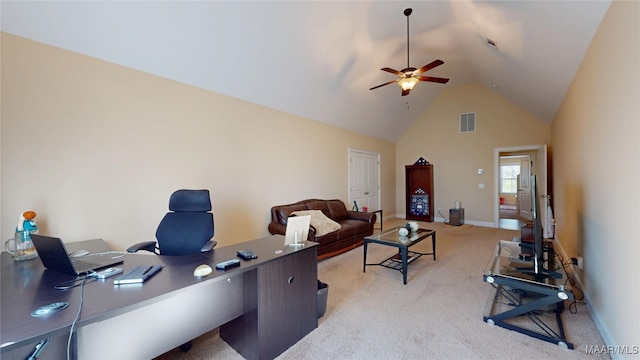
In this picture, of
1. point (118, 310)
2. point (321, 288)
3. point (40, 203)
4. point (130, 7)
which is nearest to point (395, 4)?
point (130, 7)

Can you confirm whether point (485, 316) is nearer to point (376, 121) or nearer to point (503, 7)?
point (503, 7)

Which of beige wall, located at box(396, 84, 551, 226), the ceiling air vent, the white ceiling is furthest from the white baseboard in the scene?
the ceiling air vent

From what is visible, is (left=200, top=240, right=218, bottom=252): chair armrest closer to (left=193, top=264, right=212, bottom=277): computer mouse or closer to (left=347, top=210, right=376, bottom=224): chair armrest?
(left=193, top=264, right=212, bottom=277): computer mouse

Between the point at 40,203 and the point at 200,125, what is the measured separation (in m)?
1.74

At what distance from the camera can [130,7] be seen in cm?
233

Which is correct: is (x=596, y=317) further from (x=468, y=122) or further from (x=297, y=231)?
(x=468, y=122)

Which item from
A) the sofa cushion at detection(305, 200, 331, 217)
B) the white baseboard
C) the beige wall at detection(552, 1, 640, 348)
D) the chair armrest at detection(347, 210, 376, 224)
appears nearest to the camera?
the beige wall at detection(552, 1, 640, 348)

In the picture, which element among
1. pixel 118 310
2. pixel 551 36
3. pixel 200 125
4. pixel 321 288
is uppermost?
pixel 551 36

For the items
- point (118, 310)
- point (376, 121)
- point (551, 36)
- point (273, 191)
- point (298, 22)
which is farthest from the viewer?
point (376, 121)

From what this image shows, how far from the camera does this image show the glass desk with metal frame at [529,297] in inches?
81.2

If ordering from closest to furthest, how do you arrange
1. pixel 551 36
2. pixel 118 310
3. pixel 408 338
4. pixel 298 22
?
1. pixel 118 310
2. pixel 408 338
3. pixel 551 36
4. pixel 298 22

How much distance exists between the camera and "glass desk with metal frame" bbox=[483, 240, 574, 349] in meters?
2.06

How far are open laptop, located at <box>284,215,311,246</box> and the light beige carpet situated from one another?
0.80 metres

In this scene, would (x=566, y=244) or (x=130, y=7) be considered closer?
(x=130, y=7)
